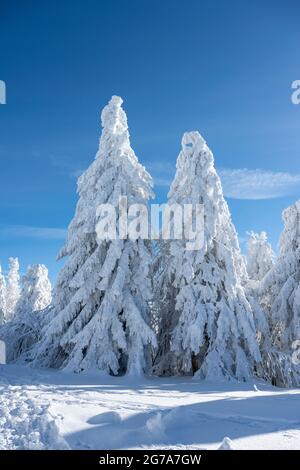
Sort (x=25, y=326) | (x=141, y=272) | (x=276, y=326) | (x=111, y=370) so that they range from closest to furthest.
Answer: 1. (x=111, y=370)
2. (x=141, y=272)
3. (x=25, y=326)
4. (x=276, y=326)

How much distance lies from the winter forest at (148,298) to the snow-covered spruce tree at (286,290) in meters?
3.64

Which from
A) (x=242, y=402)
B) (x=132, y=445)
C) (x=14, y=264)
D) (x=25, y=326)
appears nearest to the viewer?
(x=132, y=445)

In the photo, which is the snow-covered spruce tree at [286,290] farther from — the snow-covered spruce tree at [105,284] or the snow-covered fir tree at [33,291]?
the snow-covered fir tree at [33,291]

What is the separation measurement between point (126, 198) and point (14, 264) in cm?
5345

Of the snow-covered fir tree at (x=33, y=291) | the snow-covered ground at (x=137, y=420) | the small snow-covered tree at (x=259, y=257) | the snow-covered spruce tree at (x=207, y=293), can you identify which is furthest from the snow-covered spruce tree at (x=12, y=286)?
the snow-covered ground at (x=137, y=420)

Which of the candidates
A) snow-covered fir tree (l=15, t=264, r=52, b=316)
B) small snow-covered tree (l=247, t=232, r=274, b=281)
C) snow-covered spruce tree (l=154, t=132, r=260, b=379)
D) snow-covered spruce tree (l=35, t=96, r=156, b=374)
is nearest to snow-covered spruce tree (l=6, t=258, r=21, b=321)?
snow-covered fir tree (l=15, t=264, r=52, b=316)

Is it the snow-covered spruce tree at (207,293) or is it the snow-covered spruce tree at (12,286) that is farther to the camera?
the snow-covered spruce tree at (12,286)

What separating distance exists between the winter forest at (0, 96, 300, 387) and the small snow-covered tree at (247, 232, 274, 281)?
501 inches

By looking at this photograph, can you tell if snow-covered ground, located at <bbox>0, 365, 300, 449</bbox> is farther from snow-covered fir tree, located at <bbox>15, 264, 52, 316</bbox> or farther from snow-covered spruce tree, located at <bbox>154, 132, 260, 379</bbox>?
snow-covered fir tree, located at <bbox>15, 264, 52, 316</bbox>

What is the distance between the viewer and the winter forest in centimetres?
1589

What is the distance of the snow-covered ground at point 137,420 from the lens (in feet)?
17.9

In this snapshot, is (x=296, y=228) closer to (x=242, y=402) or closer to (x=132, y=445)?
(x=242, y=402)

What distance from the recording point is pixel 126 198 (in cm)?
1783

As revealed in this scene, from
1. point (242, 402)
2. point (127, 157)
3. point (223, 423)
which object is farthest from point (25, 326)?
point (223, 423)
